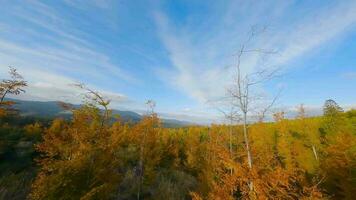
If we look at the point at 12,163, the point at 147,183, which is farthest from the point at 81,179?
the point at 12,163

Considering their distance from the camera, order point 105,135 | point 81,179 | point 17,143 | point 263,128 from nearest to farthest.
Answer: point 81,179, point 105,135, point 17,143, point 263,128

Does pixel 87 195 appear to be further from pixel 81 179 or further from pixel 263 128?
pixel 263 128

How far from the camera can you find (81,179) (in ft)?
31.4

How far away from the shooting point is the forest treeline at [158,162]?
29.4ft

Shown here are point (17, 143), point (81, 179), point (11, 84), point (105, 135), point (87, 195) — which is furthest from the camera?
point (17, 143)

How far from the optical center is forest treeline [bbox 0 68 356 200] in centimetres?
897

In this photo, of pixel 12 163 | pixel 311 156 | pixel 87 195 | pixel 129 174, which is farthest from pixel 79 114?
pixel 311 156

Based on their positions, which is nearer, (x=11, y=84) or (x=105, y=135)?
(x=105, y=135)

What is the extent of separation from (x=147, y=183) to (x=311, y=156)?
22.2 metres

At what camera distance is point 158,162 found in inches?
1030

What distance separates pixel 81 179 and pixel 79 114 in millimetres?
3187

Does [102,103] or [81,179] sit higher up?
[102,103]

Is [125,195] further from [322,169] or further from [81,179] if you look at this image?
[322,169]

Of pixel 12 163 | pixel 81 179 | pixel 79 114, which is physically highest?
pixel 79 114
